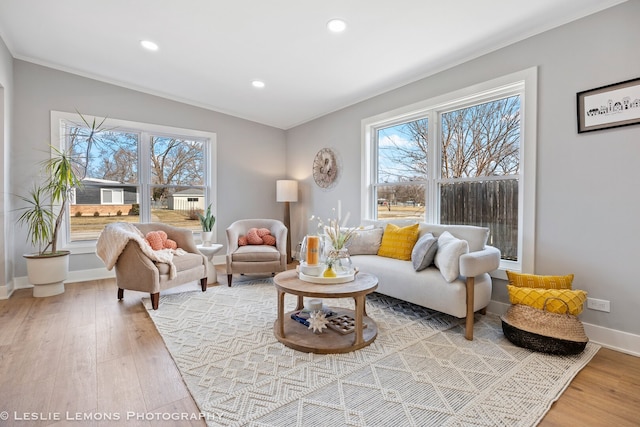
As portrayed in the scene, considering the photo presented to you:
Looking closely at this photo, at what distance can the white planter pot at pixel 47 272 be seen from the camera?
10.8 feet

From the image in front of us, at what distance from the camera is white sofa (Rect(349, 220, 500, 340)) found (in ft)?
7.61

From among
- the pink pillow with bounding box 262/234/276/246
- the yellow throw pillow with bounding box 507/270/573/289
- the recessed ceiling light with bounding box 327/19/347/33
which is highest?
the recessed ceiling light with bounding box 327/19/347/33

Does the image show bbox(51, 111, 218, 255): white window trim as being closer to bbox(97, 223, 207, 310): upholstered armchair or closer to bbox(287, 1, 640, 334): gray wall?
bbox(97, 223, 207, 310): upholstered armchair

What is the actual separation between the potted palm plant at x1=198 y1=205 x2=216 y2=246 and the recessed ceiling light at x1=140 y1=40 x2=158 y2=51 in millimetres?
2297

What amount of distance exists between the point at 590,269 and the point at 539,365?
3.06 feet

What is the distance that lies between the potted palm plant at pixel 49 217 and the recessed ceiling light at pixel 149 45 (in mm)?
1357

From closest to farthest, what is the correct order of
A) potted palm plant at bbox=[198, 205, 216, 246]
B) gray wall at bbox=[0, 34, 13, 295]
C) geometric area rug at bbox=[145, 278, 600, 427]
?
geometric area rug at bbox=[145, 278, 600, 427], gray wall at bbox=[0, 34, 13, 295], potted palm plant at bbox=[198, 205, 216, 246]

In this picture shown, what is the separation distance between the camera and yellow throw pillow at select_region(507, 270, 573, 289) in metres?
2.27

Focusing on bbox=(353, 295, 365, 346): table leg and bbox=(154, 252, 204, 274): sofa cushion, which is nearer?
bbox=(353, 295, 365, 346): table leg

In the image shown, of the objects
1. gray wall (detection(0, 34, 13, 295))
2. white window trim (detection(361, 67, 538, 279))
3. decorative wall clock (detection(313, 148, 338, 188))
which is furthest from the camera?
decorative wall clock (detection(313, 148, 338, 188))

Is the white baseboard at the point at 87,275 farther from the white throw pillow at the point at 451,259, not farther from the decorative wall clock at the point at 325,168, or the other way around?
the white throw pillow at the point at 451,259

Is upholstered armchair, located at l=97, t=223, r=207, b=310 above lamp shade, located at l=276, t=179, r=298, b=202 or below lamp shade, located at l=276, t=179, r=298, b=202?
below

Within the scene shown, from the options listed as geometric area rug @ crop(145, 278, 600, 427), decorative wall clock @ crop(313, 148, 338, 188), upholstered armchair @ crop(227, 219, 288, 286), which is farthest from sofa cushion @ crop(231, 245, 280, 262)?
decorative wall clock @ crop(313, 148, 338, 188)

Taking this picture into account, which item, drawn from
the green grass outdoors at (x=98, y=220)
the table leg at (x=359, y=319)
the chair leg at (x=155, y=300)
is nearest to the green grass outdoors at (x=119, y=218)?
the green grass outdoors at (x=98, y=220)
